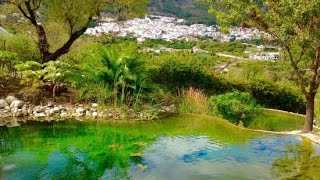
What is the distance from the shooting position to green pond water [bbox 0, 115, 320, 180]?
699 cm

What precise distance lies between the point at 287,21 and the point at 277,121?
4587 millimetres

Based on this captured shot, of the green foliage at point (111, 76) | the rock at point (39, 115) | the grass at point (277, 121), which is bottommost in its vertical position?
the grass at point (277, 121)

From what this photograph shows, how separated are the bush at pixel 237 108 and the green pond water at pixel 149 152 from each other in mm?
602

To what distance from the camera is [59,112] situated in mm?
11586

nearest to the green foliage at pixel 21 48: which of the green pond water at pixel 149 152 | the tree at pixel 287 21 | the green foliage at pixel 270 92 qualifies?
the green pond water at pixel 149 152

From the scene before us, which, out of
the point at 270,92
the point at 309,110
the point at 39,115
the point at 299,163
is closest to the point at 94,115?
the point at 39,115

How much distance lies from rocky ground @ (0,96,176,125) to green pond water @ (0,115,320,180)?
60 cm

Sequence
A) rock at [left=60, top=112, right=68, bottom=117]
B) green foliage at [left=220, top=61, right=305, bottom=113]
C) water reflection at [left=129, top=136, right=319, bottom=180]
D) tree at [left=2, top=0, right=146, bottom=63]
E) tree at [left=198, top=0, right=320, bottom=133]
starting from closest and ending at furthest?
water reflection at [left=129, top=136, right=319, bottom=180]
tree at [left=198, top=0, right=320, bottom=133]
rock at [left=60, top=112, right=68, bottom=117]
tree at [left=2, top=0, right=146, bottom=63]
green foliage at [left=220, top=61, right=305, bottom=113]

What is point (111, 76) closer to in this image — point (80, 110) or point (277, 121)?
point (80, 110)

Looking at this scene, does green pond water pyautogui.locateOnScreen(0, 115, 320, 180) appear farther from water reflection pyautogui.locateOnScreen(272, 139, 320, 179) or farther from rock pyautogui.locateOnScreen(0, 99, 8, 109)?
rock pyautogui.locateOnScreen(0, 99, 8, 109)

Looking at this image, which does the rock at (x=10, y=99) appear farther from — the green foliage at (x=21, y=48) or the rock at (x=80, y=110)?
the green foliage at (x=21, y=48)

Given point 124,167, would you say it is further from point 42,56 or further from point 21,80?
point 42,56

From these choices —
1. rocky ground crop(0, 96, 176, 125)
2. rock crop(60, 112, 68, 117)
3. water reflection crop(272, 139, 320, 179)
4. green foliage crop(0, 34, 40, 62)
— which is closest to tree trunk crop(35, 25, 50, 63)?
green foliage crop(0, 34, 40, 62)

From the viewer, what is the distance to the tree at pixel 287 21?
8.65m
